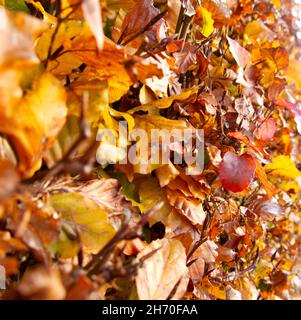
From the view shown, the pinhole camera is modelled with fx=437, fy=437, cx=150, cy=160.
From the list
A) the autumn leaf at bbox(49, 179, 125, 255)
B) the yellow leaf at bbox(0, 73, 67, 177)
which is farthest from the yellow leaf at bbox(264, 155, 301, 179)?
the yellow leaf at bbox(0, 73, 67, 177)

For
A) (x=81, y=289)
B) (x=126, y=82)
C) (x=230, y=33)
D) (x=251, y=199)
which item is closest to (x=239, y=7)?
(x=230, y=33)

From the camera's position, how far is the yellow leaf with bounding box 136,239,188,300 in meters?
0.54

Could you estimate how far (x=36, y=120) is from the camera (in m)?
0.36

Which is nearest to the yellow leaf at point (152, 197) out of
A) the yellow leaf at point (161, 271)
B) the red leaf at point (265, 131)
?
the yellow leaf at point (161, 271)

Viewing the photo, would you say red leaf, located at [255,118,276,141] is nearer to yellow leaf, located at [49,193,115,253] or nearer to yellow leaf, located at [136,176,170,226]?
yellow leaf, located at [136,176,170,226]

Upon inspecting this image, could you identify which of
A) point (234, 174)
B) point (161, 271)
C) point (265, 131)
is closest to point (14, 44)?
point (161, 271)

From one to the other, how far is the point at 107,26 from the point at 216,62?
43 centimetres

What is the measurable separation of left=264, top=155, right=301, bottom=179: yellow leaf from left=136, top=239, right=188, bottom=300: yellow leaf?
0.46 meters

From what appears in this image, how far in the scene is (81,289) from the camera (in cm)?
36

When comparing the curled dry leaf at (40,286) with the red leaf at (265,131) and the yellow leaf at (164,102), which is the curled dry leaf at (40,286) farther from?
the red leaf at (265,131)

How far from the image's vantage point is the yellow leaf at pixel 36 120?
355 millimetres

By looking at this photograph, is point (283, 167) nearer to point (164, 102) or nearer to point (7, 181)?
point (164, 102)

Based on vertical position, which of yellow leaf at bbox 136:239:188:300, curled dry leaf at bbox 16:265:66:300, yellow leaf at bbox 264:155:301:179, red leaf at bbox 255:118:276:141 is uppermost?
curled dry leaf at bbox 16:265:66:300
